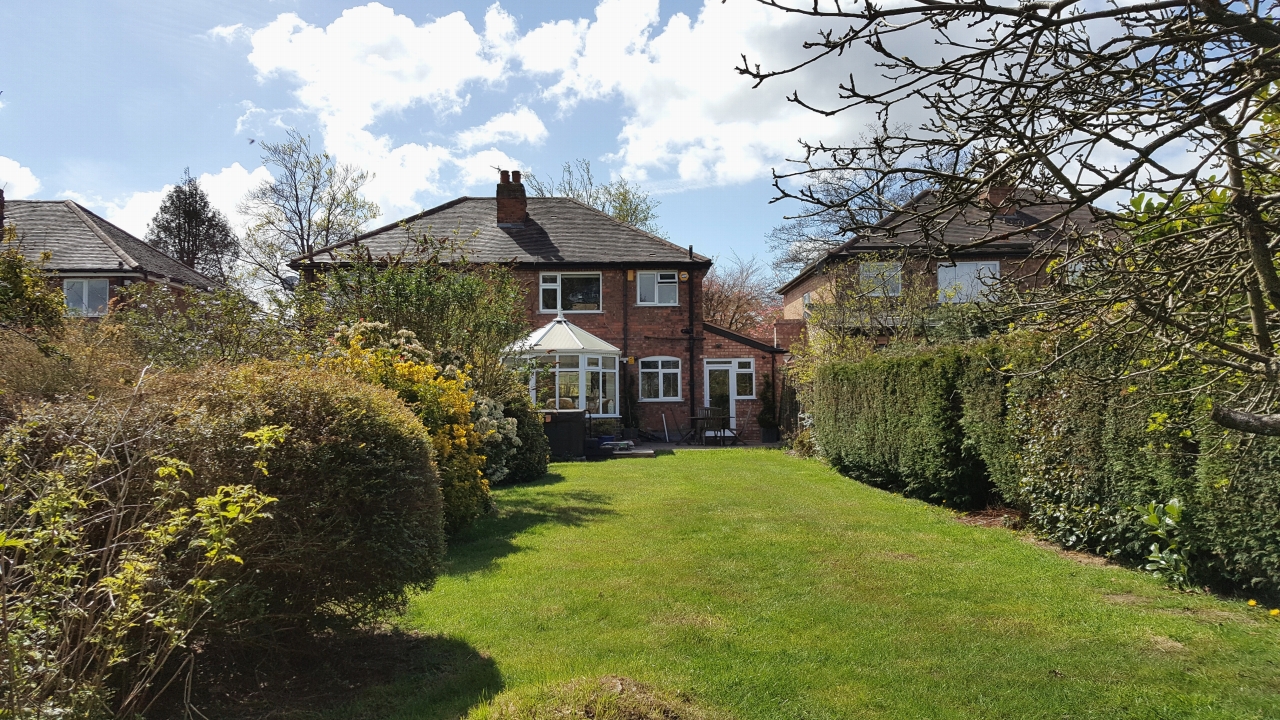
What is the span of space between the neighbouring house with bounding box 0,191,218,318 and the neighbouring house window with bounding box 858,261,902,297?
19.0 metres

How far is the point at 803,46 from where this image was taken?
10.4 ft

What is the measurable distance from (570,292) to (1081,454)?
18678 mm

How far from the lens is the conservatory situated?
1919cm

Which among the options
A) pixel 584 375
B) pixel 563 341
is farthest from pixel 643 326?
pixel 563 341

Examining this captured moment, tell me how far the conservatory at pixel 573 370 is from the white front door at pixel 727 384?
2948 millimetres

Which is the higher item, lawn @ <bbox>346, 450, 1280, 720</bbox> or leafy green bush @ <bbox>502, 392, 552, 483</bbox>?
leafy green bush @ <bbox>502, 392, 552, 483</bbox>

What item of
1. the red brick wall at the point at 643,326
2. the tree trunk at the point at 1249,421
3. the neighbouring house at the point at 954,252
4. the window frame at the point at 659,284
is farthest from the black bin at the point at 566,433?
the tree trunk at the point at 1249,421

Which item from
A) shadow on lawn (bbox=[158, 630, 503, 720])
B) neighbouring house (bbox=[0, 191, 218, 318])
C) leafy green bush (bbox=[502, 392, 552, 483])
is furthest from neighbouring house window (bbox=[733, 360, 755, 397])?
shadow on lawn (bbox=[158, 630, 503, 720])

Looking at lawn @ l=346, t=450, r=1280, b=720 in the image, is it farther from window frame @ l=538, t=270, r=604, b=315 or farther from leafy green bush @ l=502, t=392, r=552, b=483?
window frame @ l=538, t=270, r=604, b=315

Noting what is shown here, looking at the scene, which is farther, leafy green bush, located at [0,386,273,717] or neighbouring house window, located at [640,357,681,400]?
neighbouring house window, located at [640,357,681,400]

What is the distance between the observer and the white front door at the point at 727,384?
24.5 m

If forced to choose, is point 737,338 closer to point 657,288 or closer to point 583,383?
point 657,288

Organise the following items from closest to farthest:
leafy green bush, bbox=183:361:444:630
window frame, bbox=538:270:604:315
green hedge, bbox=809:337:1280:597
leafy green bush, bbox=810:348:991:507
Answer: leafy green bush, bbox=183:361:444:630 → green hedge, bbox=809:337:1280:597 → leafy green bush, bbox=810:348:991:507 → window frame, bbox=538:270:604:315

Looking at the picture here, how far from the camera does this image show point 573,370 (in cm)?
2234
